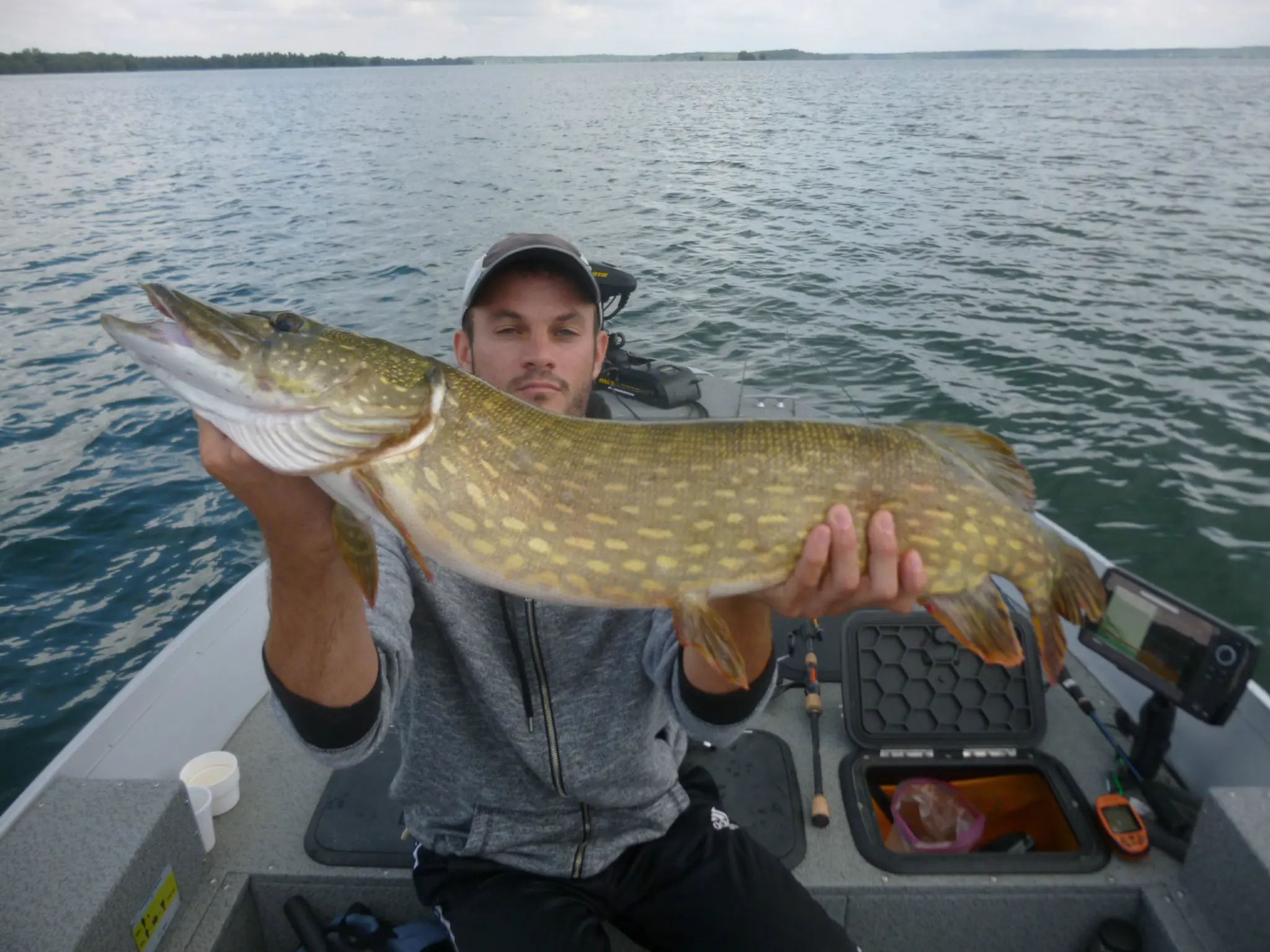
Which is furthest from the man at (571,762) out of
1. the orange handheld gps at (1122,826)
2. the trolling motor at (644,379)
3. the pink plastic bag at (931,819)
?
the trolling motor at (644,379)

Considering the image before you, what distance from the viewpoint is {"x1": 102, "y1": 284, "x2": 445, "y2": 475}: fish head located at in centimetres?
157

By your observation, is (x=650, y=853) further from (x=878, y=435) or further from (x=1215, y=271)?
(x=1215, y=271)

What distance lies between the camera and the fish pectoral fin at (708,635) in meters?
1.74

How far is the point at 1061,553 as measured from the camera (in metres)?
1.94

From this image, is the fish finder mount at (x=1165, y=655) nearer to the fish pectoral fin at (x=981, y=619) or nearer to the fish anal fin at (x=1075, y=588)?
the fish anal fin at (x=1075, y=588)

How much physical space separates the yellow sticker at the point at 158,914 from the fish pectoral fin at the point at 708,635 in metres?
1.56

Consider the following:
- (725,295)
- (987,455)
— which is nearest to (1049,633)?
(987,455)

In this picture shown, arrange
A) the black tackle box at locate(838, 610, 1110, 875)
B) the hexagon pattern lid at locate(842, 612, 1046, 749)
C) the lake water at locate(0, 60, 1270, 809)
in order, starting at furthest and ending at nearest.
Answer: the lake water at locate(0, 60, 1270, 809), the hexagon pattern lid at locate(842, 612, 1046, 749), the black tackle box at locate(838, 610, 1110, 875)

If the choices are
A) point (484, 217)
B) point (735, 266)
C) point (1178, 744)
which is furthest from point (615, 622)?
point (484, 217)

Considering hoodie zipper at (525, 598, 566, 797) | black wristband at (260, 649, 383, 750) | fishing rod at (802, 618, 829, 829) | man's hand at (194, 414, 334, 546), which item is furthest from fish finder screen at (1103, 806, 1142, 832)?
man's hand at (194, 414, 334, 546)

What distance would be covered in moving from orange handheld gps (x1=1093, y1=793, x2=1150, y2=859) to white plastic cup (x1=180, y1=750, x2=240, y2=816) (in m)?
2.81

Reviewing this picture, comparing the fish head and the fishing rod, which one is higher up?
the fish head

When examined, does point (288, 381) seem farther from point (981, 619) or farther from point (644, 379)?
point (644, 379)

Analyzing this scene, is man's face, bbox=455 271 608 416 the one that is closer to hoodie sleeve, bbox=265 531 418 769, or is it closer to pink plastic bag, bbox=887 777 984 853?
hoodie sleeve, bbox=265 531 418 769
